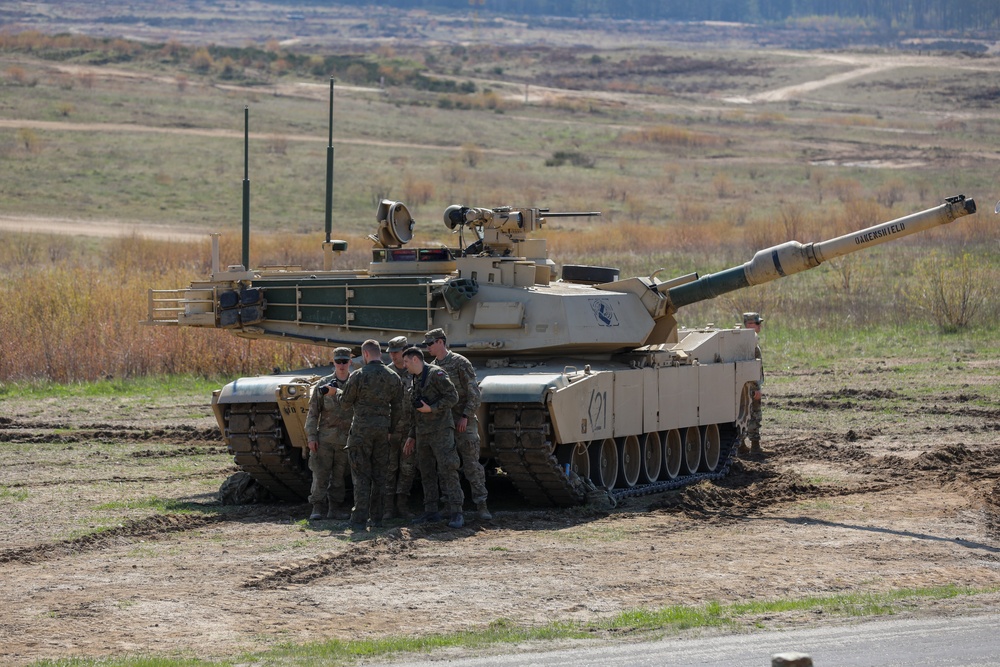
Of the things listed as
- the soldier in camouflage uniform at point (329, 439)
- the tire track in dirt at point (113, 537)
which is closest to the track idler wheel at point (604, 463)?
the soldier in camouflage uniform at point (329, 439)

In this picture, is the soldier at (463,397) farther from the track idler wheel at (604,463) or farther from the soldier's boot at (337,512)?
the track idler wheel at (604,463)

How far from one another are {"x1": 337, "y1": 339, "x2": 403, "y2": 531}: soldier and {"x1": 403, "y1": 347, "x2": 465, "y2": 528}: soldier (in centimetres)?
19

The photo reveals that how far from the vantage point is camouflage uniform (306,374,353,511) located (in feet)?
46.5

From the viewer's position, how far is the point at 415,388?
13.8m

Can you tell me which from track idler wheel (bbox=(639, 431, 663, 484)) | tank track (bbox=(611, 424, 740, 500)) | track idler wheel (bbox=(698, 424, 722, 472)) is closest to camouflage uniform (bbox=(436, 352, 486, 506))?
tank track (bbox=(611, 424, 740, 500))

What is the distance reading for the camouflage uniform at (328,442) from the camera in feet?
46.5

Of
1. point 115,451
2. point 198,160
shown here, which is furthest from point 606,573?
point 198,160

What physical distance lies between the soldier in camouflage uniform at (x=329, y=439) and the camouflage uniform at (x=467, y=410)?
3.28ft

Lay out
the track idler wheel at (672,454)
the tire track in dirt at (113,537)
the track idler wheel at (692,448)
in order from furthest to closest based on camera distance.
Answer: the track idler wheel at (692,448), the track idler wheel at (672,454), the tire track in dirt at (113,537)

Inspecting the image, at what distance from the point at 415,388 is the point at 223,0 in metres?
149

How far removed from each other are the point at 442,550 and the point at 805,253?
16.7 feet

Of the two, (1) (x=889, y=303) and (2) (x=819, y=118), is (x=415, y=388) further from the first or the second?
(2) (x=819, y=118)

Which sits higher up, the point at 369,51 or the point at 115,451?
the point at 369,51

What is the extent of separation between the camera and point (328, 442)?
1427 cm
